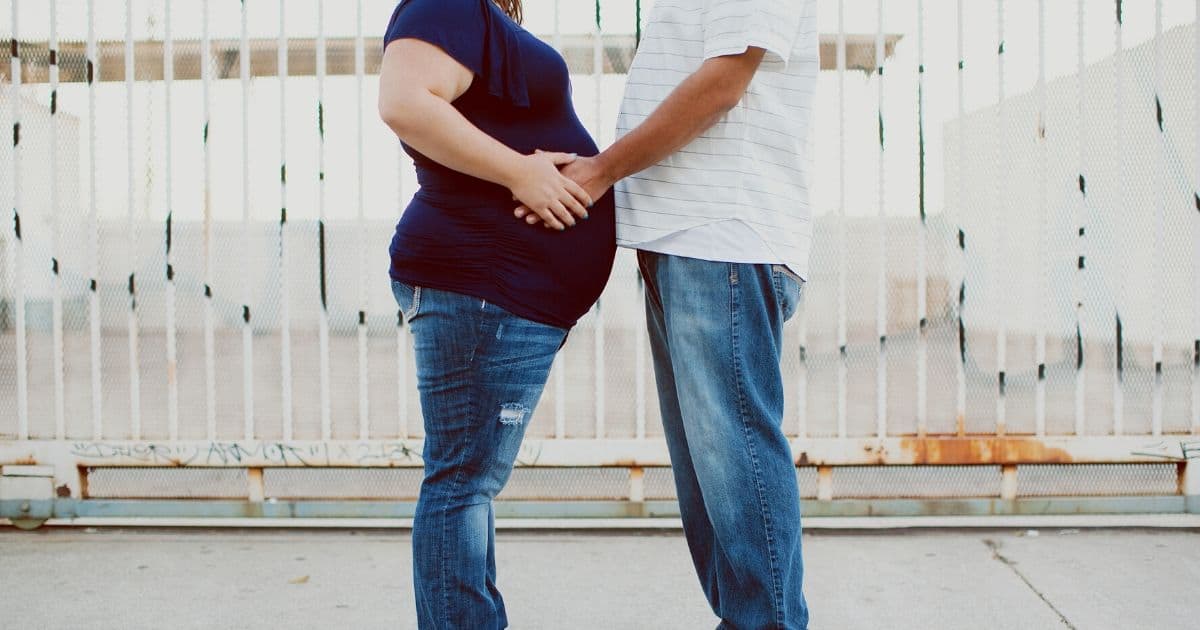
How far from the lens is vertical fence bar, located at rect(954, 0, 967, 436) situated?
8.31 feet

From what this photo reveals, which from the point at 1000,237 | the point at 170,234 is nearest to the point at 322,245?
the point at 170,234

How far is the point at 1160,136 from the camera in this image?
254cm

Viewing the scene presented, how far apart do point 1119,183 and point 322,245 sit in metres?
2.39

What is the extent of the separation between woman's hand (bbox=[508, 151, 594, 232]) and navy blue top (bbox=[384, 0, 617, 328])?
0.03m

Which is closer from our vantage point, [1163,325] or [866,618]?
[866,618]

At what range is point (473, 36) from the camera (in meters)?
1.30

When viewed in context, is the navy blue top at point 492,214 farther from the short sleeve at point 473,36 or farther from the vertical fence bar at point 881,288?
the vertical fence bar at point 881,288

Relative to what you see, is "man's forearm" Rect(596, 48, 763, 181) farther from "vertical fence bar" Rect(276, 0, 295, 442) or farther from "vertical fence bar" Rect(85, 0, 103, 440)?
"vertical fence bar" Rect(85, 0, 103, 440)

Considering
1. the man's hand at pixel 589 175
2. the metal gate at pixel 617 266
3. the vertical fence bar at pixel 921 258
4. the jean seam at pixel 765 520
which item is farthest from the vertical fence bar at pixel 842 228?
the man's hand at pixel 589 175

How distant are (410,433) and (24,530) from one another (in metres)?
1.23

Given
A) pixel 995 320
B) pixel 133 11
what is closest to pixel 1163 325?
pixel 995 320

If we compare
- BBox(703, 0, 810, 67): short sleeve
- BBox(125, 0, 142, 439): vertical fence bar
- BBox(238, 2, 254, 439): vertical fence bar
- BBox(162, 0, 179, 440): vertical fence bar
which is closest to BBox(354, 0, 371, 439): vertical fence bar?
BBox(238, 2, 254, 439): vertical fence bar

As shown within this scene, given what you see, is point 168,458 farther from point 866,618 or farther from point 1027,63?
point 1027,63

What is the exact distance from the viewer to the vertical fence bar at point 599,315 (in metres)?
2.55
